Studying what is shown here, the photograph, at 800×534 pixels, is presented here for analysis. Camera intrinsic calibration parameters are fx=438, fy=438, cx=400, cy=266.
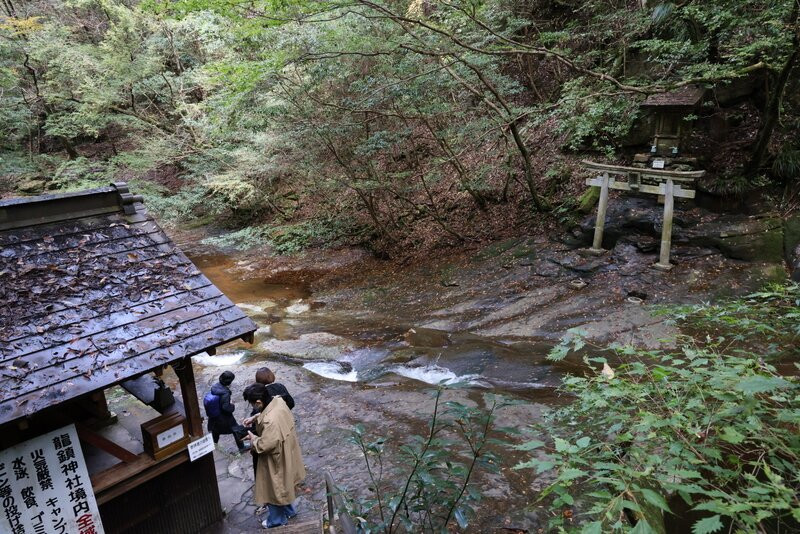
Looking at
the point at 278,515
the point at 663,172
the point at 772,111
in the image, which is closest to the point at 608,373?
the point at 278,515

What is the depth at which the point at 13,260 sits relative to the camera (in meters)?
4.43

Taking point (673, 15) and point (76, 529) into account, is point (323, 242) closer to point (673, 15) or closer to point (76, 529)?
point (673, 15)

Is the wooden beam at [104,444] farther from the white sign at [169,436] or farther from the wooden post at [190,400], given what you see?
the wooden post at [190,400]

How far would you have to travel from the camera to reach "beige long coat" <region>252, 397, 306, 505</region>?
4582 mm

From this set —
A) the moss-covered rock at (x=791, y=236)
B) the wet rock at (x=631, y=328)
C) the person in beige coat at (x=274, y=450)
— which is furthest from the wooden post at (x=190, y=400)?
the moss-covered rock at (x=791, y=236)

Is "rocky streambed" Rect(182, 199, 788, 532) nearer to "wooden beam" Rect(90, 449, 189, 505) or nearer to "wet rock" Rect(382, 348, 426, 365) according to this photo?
"wet rock" Rect(382, 348, 426, 365)

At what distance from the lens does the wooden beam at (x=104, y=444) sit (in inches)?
169

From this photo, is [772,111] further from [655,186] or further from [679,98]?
[655,186]

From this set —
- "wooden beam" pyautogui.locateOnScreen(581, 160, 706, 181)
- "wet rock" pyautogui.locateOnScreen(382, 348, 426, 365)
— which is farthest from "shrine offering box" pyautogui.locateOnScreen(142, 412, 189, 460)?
"wooden beam" pyautogui.locateOnScreen(581, 160, 706, 181)

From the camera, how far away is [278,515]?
514 cm

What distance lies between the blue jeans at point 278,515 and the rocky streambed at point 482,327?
52 cm

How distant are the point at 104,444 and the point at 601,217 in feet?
36.8

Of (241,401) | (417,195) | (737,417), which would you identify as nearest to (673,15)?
(417,195)

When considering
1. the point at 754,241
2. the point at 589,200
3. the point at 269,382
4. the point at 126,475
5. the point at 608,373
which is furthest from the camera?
the point at 589,200
